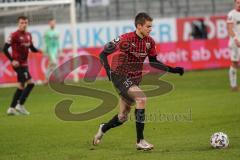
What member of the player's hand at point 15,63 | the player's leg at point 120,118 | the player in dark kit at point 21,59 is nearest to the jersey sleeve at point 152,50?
the player's leg at point 120,118

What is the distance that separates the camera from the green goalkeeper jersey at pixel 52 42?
2659 cm

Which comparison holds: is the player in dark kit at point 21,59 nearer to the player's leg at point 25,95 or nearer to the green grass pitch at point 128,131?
the player's leg at point 25,95

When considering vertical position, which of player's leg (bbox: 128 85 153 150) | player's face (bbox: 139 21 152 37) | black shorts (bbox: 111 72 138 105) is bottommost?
player's leg (bbox: 128 85 153 150)

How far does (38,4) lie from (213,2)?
14.1m

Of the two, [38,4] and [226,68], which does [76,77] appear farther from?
[226,68]

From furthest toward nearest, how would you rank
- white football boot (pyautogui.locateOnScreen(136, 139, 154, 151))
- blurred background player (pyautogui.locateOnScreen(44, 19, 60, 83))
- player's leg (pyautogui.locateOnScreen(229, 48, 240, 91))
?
blurred background player (pyautogui.locateOnScreen(44, 19, 60, 83)) < player's leg (pyautogui.locateOnScreen(229, 48, 240, 91)) < white football boot (pyautogui.locateOnScreen(136, 139, 154, 151))

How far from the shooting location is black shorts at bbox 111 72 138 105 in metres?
11.3

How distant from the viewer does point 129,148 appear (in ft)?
37.6

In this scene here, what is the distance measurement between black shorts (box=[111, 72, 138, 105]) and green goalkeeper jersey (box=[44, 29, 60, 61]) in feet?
50.2

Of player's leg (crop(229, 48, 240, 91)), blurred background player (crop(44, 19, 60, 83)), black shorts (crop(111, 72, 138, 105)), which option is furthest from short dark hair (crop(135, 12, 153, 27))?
blurred background player (crop(44, 19, 60, 83))

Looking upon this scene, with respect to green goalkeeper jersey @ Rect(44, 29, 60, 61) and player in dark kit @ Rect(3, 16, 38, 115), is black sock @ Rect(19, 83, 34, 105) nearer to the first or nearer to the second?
player in dark kit @ Rect(3, 16, 38, 115)

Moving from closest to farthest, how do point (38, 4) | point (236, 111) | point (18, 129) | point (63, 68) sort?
1. point (18, 129)
2. point (236, 111)
3. point (38, 4)
4. point (63, 68)

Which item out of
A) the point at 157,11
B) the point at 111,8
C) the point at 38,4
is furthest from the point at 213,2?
the point at 38,4

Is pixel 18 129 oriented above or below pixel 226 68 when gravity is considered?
above
